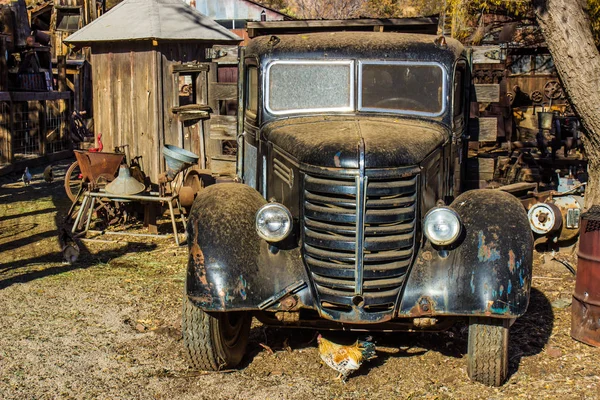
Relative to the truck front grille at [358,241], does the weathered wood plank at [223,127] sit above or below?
above

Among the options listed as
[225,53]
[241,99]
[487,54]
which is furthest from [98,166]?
[487,54]

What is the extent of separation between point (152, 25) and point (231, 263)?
658 cm

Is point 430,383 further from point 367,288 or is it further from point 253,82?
point 253,82

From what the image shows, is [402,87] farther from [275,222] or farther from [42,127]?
[42,127]

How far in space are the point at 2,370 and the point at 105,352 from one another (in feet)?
2.46

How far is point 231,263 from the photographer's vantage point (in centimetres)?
507

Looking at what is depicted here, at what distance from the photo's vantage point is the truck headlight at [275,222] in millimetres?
5059

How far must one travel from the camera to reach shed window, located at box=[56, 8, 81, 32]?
25891 millimetres

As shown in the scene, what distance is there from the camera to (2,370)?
544 cm

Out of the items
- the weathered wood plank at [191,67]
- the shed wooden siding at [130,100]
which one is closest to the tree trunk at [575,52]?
the weathered wood plank at [191,67]

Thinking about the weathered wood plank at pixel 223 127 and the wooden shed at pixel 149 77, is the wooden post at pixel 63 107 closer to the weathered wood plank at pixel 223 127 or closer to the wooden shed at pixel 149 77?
the wooden shed at pixel 149 77

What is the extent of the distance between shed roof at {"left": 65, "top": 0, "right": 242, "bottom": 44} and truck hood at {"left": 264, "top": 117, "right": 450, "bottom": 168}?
5195 millimetres

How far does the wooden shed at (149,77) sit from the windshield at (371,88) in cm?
464

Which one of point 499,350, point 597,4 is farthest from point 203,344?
point 597,4
